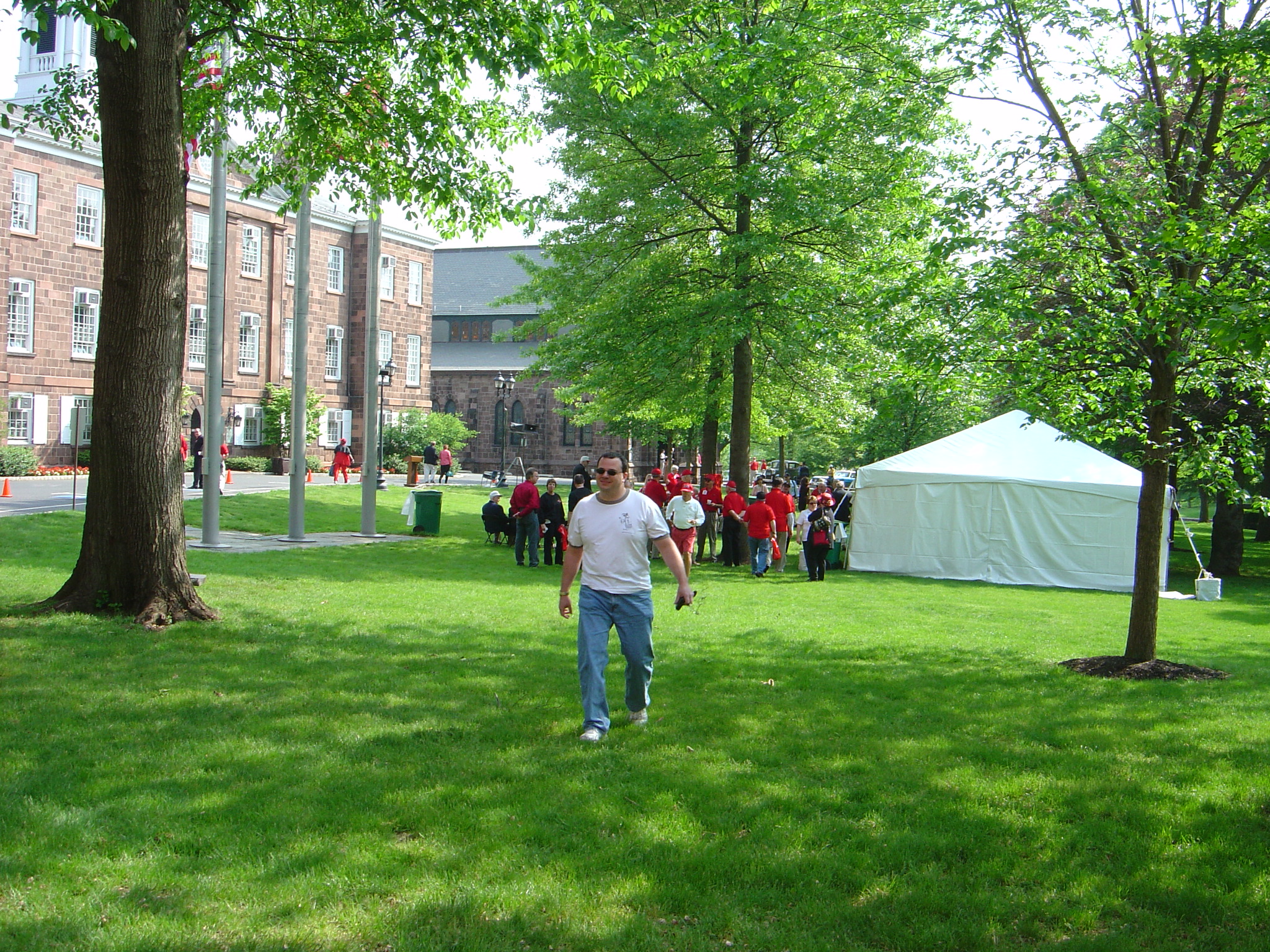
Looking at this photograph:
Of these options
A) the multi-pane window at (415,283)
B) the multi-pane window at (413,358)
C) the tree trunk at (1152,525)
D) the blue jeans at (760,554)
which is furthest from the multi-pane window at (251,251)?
the tree trunk at (1152,525)

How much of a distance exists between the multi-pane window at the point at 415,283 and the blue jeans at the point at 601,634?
5062cm

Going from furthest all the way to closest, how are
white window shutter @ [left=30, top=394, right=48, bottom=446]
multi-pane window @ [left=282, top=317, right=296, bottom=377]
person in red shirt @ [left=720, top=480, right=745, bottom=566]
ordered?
multi-pane window @ [left=282, top=317, right=296, bottom=377], white window shutter @ [left=30, top=394, right=48, bottom=446], person in red shirt @ [left=720, top=480, right=745, bottom=566]

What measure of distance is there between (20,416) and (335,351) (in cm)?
1730

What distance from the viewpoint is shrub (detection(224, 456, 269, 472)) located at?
4266 centimetres

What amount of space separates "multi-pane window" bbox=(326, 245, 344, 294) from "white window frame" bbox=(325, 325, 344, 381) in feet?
6.03

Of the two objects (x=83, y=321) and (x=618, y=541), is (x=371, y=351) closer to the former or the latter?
(x=618, y=541)

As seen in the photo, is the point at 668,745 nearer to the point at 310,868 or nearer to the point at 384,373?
the point at 310,868

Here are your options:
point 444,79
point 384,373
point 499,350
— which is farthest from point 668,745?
point 499,350

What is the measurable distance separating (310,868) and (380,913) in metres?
0.58

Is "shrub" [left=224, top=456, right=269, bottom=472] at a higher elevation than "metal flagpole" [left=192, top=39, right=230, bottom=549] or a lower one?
lower

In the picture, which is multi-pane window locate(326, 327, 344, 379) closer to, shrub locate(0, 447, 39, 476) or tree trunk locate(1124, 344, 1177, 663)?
shrub locate(0, 447, 39, 476)

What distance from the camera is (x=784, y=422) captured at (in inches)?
1128

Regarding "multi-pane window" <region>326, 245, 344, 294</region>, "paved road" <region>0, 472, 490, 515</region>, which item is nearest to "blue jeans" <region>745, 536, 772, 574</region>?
"paved road" <region>0, 472, 490, 515</region>

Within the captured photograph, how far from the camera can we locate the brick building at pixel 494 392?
68.4 meters
